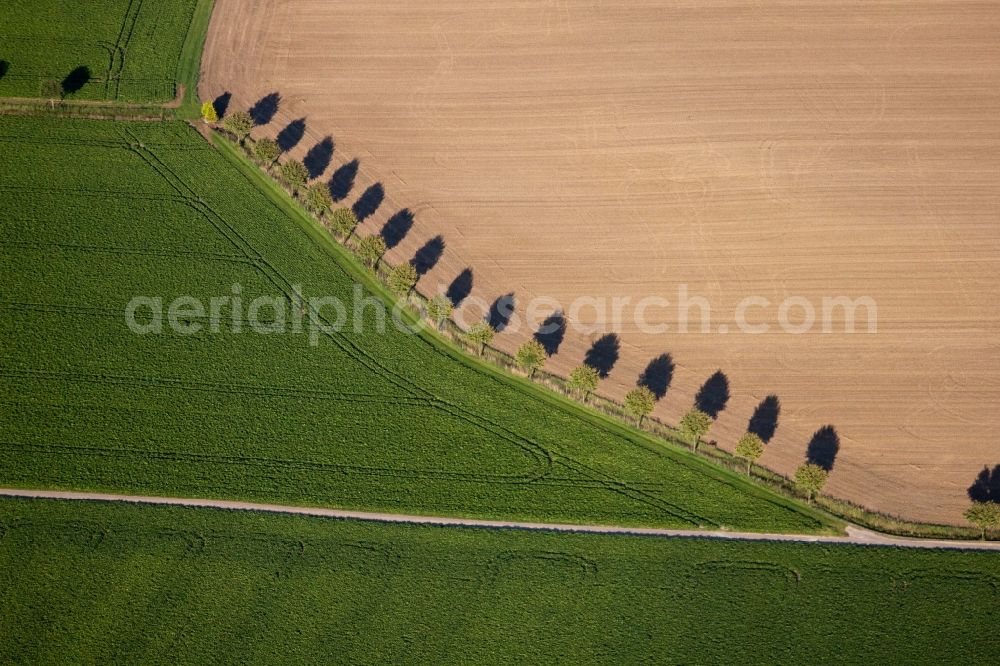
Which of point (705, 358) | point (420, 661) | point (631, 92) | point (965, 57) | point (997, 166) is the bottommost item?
point (420, 661)

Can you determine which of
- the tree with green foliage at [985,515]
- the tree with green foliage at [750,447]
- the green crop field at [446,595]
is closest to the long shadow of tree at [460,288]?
the green crop field at [446,595]

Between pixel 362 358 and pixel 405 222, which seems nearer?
pixel 362 358

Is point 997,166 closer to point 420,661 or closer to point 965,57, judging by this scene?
point 965,57

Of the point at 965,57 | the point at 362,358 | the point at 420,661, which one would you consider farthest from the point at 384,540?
the point at 965,57

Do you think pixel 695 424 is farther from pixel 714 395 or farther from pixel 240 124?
pixel 240 124

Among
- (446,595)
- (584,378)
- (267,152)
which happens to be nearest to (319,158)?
(267,152)

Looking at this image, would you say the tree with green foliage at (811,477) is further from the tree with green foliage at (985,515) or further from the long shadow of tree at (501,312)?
the long shadow of tree at (501,312)

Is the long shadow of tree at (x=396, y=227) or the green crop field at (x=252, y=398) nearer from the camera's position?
the green crop field at (x=252, y=398)
